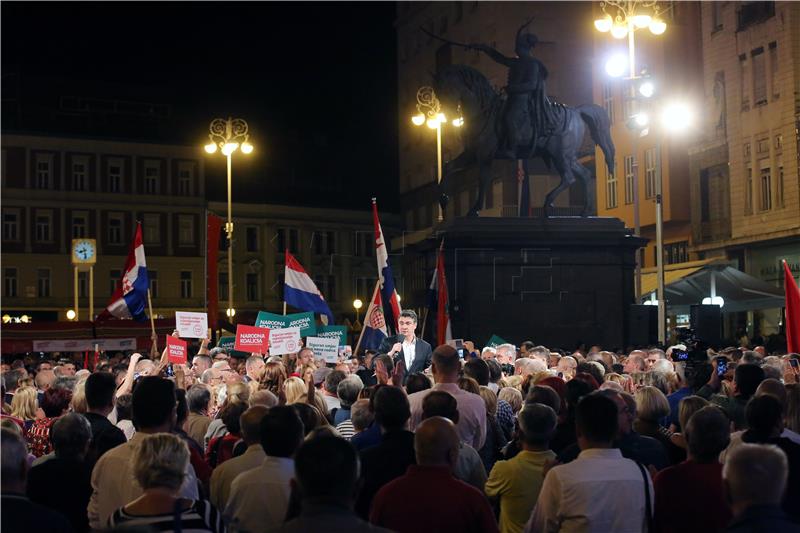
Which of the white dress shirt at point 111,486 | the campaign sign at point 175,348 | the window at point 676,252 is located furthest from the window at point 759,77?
the white dress shirt at point 111,486

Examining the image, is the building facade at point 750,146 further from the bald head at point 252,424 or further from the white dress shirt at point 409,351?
the bald head at point 252,424

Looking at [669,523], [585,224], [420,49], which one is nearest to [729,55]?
[585,224]

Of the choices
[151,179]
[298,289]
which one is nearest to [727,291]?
[298,289]

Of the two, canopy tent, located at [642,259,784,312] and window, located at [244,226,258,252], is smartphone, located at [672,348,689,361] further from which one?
window, located at [244,226,258,252]

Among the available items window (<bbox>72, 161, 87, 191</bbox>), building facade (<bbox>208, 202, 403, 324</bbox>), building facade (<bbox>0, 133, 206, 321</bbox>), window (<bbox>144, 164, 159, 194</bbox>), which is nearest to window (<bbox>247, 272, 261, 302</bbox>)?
building facade (<bbox>208, 202, 403, 324</bbox>)

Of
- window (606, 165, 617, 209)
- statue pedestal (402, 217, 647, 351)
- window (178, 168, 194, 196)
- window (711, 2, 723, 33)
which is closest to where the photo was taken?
statue pedestal (402, 217, 647, 351)

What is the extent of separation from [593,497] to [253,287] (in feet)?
249

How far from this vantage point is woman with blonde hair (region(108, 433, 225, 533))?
533 centimetres

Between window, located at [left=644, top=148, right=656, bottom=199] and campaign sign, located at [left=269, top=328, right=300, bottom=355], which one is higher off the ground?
window, located at [left=644, top=148, right=656, bottom=199]

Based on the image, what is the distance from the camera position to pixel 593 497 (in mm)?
6023

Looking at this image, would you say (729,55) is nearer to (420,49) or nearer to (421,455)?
(420,49)

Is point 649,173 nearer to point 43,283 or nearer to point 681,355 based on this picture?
point 681,355

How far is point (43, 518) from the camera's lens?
5.44 metres

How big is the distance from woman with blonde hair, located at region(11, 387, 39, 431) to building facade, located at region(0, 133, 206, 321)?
6394cm
